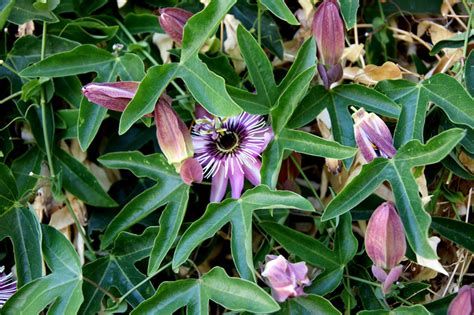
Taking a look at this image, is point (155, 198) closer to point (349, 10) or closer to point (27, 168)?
point (27, 168)

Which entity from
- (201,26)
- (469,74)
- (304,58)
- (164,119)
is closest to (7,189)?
(164,119)

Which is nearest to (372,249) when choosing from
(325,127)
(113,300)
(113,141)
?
(325,127)

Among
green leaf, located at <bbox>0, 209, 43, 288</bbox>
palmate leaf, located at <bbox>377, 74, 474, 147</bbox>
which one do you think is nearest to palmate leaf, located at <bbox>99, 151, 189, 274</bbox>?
green leaf, located at <bbox>0, 209, 43, 288</bbox>

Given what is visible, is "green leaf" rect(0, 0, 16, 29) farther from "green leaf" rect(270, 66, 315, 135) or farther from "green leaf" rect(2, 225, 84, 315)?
"green leaf" rect(270, 66, 315, 135)

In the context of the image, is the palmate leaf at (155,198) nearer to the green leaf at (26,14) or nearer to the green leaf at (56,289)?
the green leaf at (56,289)

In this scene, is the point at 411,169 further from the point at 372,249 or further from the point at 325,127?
the point at 325,127
